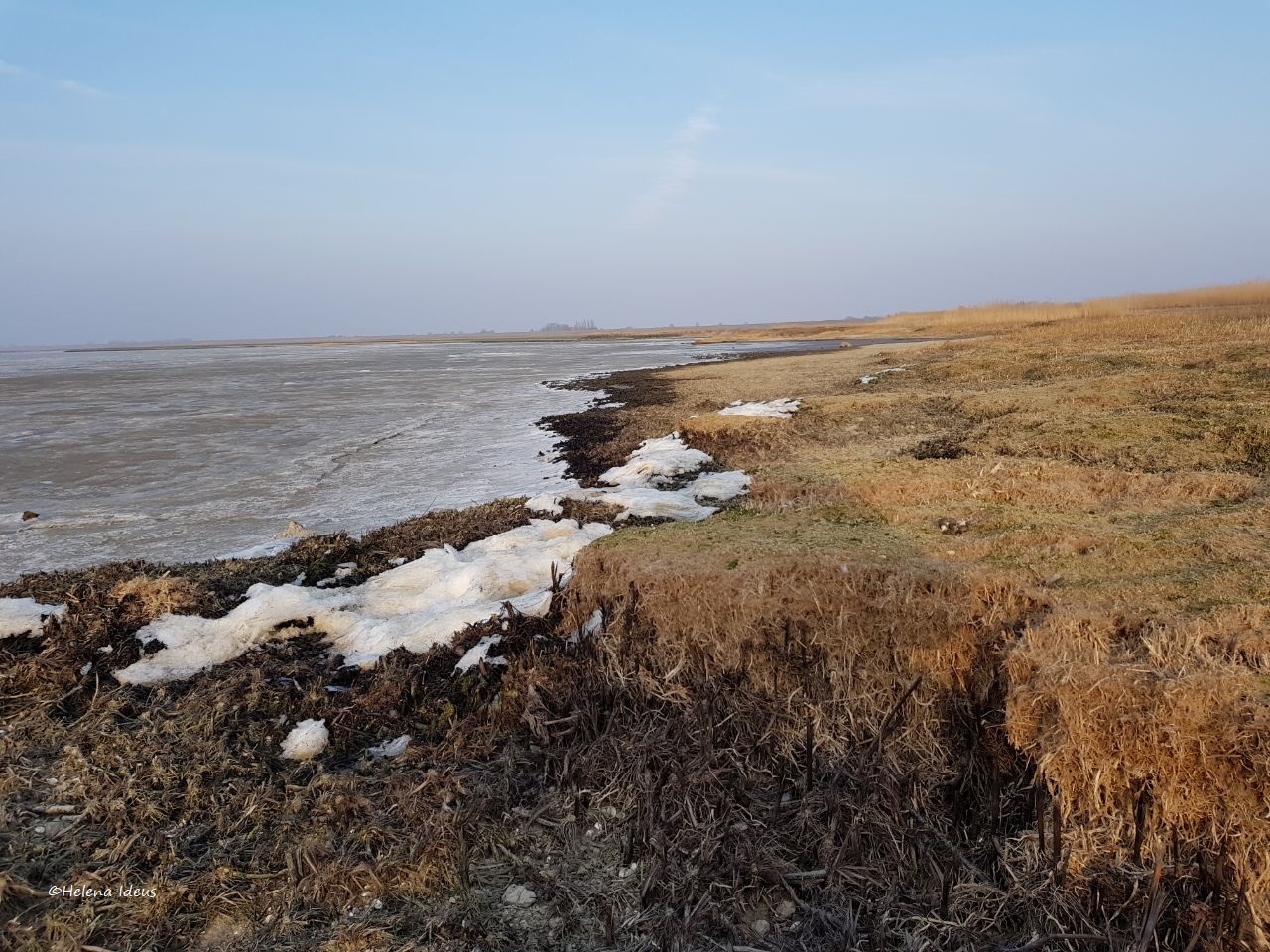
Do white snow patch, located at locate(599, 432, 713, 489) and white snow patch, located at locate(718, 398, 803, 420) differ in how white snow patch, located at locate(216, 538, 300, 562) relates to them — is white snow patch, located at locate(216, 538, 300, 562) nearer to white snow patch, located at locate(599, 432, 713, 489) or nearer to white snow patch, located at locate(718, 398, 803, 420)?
white snow patch, located at locate(599, 432, 713, 489)

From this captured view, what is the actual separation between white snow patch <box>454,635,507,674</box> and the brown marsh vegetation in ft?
0.44

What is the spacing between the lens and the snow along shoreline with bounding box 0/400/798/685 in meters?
6.26

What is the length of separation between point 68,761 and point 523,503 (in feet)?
22.3

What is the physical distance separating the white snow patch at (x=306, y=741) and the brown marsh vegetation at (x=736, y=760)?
0.27ft

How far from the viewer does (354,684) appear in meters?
5.84

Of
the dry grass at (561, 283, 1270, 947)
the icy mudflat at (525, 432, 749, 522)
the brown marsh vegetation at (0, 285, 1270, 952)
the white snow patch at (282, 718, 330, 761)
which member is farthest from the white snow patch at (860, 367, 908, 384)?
the white snow patch at (282, 718, 330, 761)

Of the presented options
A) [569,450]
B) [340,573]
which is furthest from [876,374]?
[340,573]

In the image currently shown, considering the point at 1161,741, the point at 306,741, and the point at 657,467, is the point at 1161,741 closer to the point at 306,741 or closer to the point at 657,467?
the point at 306,741

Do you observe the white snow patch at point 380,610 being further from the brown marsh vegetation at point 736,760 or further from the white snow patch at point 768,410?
the white snow patch at point 768,410

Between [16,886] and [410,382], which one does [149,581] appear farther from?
[410,382]

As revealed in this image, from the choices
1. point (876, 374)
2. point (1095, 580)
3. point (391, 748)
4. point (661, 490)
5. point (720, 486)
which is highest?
point (876, 374)

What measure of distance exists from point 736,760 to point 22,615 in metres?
6.15

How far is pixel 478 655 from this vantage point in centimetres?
571

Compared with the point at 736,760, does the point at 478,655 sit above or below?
above
